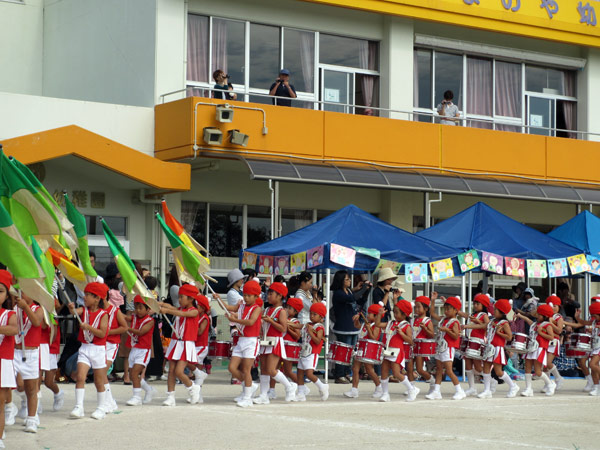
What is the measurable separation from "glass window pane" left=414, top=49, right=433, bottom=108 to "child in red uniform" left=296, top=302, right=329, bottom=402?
11380 millimetres

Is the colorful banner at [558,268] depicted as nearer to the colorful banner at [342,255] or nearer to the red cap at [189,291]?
the colorful banner at [342,255]

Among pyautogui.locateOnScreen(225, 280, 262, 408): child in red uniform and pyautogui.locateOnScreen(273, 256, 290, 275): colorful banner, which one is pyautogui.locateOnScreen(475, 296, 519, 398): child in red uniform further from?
pyautogui.locateOnScreen(225, 280, 262, 408): child in red uniform

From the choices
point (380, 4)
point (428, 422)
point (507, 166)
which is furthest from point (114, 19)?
point (428, 422)

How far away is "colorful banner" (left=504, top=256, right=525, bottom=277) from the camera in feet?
62.5

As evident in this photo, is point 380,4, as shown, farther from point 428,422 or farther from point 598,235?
point 428,422

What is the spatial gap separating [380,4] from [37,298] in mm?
16008

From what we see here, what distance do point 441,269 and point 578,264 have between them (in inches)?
142

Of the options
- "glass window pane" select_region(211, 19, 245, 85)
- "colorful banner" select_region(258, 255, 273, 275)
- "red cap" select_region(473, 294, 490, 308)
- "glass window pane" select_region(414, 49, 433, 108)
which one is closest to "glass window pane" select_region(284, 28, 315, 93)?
"glass window pane" select_region(211, 19, 245, 85)

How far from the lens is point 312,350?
15.5 metres

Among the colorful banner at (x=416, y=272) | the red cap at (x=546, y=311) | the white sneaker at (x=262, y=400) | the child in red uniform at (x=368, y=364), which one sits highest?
the colorful banner at (x=416, y=272)

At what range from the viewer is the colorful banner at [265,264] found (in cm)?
1802

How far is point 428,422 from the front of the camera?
12.9 metres

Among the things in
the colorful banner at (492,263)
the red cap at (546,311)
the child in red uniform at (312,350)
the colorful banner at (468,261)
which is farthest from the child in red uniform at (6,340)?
the colorful banner at (492,263)

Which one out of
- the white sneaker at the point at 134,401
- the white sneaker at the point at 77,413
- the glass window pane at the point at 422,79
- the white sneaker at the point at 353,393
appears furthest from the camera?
the glass window pane at the point at 422,79
